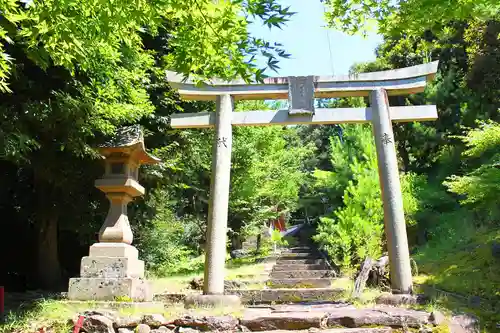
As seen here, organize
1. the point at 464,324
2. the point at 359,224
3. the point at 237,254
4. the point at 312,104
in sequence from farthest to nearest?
the point at 237,254, the point at 359,224, the point at 312,104, the point at 464,324

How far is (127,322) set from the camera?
558cm

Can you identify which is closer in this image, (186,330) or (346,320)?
(186,330)

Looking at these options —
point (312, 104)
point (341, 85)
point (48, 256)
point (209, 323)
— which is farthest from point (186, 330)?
point (48, 256)

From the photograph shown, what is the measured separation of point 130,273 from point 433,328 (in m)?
4.51

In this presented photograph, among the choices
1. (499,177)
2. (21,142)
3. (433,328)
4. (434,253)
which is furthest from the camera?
(434,253)

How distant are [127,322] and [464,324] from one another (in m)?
4.21

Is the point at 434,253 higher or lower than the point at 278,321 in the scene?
higher

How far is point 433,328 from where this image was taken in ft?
17.5

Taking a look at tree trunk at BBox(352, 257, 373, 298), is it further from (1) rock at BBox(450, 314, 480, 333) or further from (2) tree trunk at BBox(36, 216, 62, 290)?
(2) tree trunk at BBox(36, 216, 62, 290)

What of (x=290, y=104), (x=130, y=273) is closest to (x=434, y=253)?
(x=290, y=104)

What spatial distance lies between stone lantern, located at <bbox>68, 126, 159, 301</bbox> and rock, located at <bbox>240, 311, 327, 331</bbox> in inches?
84.1

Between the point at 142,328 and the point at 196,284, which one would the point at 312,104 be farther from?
the point at 196,284

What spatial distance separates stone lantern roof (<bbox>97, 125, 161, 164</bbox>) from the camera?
24.3 feet

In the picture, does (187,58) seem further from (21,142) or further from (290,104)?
(290,104)
